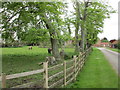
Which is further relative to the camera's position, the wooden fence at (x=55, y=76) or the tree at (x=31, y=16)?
the tree at (x=31, y=16)

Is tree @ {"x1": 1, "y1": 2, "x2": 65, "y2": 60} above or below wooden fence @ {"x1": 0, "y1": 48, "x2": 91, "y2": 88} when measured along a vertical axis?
above

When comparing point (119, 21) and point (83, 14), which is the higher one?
point (83, 14)

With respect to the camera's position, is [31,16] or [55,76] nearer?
[55,76]

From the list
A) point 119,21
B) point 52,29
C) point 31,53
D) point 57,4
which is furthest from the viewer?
point 31,53

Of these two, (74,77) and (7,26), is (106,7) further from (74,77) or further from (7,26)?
(74,77)

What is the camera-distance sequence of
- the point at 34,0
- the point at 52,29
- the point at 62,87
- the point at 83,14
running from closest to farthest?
the point at 62,87 → the point at 34,0 → the point at 52,29 → the point at 83,14

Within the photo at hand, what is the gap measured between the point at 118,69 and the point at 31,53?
1137 centimetres

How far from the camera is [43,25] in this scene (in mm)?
8461

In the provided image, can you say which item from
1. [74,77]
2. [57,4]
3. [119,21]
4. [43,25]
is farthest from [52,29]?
[119,21]

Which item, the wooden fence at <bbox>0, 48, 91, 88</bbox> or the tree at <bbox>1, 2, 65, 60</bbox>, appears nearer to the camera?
the wooden fence at <bbox>0, 48, 91, 88</bbox>

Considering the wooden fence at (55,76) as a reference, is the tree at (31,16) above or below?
above

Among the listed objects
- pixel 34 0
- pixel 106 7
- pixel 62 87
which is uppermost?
pixel 106 7

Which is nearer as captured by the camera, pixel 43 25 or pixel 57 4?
pixel 57 4

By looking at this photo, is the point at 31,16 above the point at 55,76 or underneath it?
above
